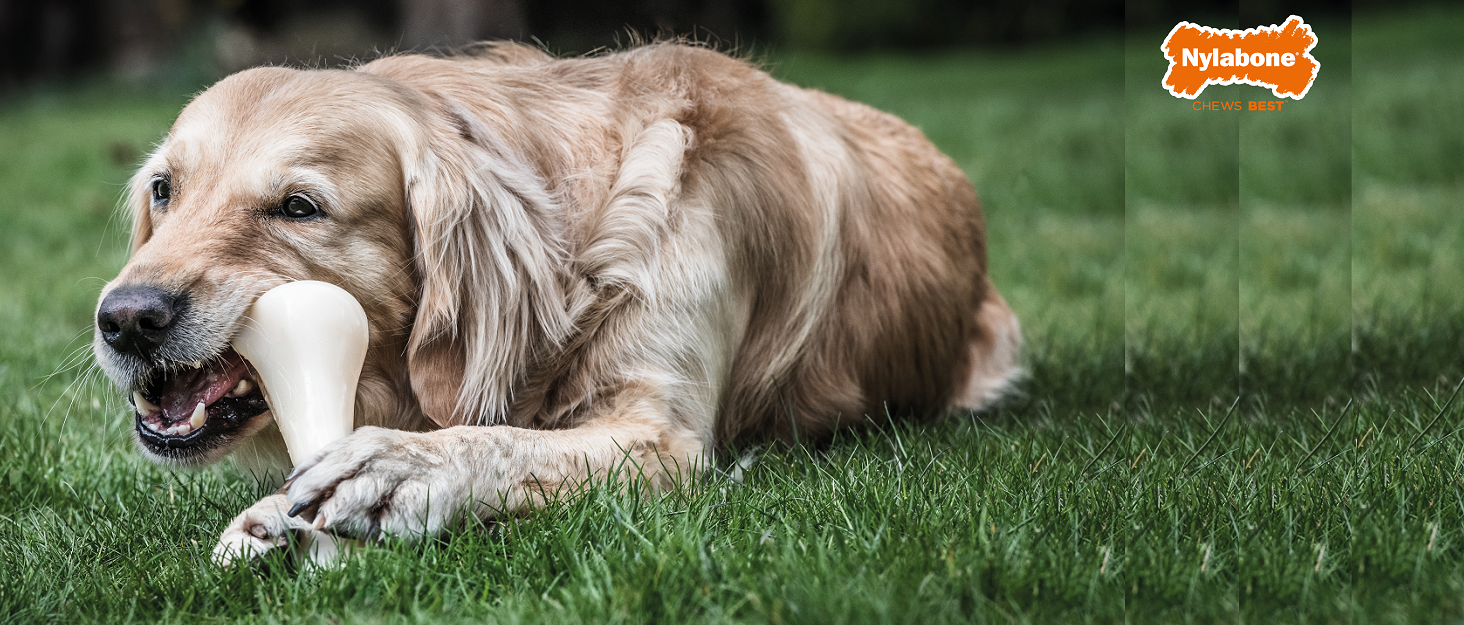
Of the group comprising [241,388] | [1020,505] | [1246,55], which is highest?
[1246,55]

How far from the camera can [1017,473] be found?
2.59 m

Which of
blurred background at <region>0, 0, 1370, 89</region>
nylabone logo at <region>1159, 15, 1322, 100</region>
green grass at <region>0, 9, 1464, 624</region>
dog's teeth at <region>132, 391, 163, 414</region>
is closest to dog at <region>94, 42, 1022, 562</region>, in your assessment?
dog's teeth at <region>132, 391, 163, 414</region>

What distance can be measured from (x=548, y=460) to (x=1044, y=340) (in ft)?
9.07

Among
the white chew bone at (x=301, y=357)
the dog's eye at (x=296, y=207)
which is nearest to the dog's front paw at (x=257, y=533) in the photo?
the white chew bone at (x=301, y=357)

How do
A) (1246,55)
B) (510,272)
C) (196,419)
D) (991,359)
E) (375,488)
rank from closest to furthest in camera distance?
1. (375,488)
2. (196,419)
3. (510,272)
4. (1246,55)
5. (991,359)

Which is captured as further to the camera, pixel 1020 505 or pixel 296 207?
pixel 296 207

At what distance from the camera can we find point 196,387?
8.47 ft

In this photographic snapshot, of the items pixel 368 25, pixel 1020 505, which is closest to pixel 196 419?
pixel 1020 505

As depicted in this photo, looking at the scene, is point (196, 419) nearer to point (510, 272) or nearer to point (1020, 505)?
point (510, 272)

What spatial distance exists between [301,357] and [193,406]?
1.13 ft

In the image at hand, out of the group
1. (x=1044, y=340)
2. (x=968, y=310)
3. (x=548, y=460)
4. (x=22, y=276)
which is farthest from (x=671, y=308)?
(x=22, y=276)

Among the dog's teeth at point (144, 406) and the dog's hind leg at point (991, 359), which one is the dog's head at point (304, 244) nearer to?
the dog's teeth at point (144, 406)

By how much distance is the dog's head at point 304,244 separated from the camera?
244 cm

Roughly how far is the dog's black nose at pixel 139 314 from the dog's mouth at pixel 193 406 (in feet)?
0.44
